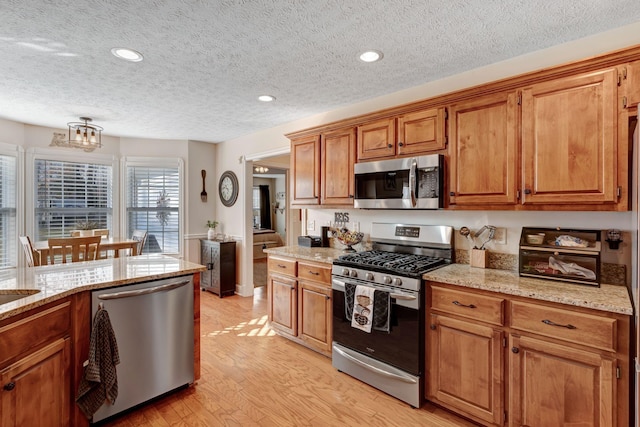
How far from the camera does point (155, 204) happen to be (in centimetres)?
530

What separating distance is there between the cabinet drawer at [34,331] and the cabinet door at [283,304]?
5.86 ft

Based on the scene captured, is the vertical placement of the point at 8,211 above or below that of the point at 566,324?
above

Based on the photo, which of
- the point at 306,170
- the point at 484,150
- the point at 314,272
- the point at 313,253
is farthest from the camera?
the point at 306,170

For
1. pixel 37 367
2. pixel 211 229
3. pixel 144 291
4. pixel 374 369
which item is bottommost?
pixel 374 369

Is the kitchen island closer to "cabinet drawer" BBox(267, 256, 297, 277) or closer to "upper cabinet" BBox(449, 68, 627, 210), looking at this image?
"cabinet drawer" BBox(267, 256, 297, 277)

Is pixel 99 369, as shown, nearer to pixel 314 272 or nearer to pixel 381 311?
pixel 314 272

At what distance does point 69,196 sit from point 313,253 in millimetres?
3932

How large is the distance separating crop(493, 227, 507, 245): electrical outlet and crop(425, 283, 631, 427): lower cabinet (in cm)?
64

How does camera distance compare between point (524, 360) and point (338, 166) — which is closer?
point (524, 360)

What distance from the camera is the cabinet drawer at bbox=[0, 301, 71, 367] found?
4.79ft

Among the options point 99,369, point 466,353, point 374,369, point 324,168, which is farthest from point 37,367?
point 324,168

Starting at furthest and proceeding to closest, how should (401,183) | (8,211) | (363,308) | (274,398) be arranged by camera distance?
1. (8,211)
2. (401,183)
3. (363,308)
4. (274,398)

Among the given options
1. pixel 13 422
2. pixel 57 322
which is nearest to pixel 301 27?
pixel 57 322

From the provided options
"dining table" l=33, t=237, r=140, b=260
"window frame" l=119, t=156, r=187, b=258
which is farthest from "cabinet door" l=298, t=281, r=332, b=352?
"window frame" l=119, t=156, r=187, b=258
